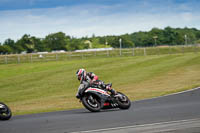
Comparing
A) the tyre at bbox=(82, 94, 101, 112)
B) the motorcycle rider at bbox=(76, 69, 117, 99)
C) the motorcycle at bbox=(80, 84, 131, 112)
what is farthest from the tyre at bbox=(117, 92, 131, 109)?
the tyre at bbox=(82, 94, 101, 112)

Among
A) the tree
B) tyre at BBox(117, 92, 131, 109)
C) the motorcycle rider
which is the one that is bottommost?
tyre at BBox(117, 92, 131, 109)

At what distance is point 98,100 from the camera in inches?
498

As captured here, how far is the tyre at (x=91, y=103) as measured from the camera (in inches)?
489

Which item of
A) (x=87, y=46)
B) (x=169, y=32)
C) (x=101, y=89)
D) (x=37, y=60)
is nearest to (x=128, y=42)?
(x=169, y=32)

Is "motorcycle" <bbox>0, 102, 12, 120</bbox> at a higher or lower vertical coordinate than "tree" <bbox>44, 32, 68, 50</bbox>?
lower

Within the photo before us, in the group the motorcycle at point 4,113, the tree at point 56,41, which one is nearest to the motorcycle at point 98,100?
the motorcycle at point 4,113

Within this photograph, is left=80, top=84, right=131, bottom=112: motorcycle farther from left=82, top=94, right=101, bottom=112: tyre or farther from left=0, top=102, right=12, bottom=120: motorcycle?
left=0, top=102, right=12, bottom=120: motorcycle

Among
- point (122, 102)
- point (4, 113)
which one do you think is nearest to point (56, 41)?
point (122, 102)

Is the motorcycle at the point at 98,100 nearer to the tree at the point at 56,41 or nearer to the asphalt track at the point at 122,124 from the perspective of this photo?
the asphalt track at the point at 122,124

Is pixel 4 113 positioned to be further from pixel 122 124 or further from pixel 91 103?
pixel 122 124

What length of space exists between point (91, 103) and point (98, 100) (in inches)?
10.7

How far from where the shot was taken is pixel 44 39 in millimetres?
149500

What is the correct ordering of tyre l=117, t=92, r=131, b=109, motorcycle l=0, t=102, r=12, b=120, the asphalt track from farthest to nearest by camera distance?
tyre l=117, t=92, r=131, b=109 → motorcycle l=0, t=102, r=12, b=120 → the asphalt track

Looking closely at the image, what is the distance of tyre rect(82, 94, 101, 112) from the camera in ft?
40.8
